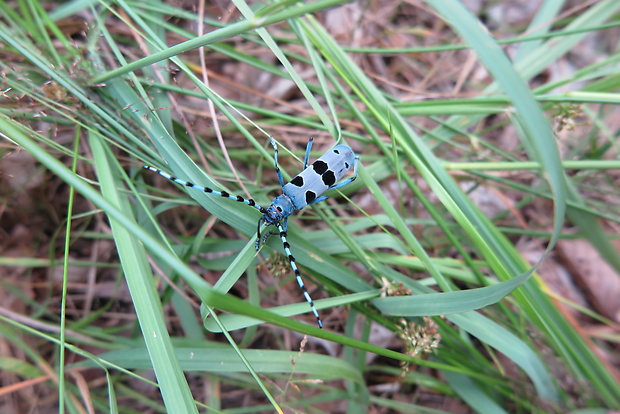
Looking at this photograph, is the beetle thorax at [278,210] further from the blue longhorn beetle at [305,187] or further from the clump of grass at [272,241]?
the clump of grass at [272,241]

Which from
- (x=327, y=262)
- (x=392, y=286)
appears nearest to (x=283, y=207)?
(x=327, y=262)

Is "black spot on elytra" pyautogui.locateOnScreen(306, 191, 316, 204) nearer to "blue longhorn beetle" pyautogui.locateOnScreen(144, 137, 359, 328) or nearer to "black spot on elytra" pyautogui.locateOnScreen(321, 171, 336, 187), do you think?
"blue longhorn beetle" pyautogui.locateOnScreen(144, 137, 359, 328)

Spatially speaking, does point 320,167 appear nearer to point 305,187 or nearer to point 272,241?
point 305,187

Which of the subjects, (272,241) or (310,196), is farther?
(310,196)

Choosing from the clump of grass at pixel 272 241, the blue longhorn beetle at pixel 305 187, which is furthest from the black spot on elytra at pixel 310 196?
the clump of grass at pixel 272 241

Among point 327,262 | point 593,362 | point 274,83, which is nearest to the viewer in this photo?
point 593,362

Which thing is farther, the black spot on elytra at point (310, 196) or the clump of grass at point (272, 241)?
the black spot on elytra at point (310, 196)

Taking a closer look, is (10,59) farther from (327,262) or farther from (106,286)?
(327,262)

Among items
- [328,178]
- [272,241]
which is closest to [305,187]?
[328,178]
